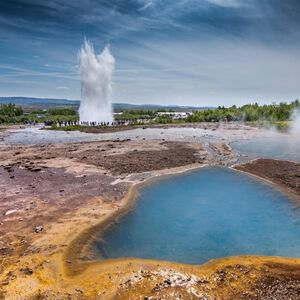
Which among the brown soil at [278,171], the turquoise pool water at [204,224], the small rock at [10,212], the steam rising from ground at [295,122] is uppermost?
the steam rising from ground at [295,122]

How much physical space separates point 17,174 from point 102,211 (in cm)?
1073

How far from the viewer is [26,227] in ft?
46.3

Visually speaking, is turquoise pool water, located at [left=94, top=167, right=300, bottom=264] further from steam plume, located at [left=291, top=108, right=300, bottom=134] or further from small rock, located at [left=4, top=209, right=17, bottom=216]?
steam plume, located at [left=291, top=108, right=300, bottom=134]

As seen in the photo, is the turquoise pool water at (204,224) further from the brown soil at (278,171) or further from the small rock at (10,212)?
the small rock at (10,212)

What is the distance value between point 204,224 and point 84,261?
6277mm

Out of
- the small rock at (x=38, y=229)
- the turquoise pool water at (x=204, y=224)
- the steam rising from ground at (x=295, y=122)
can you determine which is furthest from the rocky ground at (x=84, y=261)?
the steam rising from ground at (x=295, y=122)

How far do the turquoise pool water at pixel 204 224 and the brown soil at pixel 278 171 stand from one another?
1330 mm

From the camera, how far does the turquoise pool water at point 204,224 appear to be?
1295 centimetres

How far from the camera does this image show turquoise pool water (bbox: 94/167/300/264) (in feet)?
42.5

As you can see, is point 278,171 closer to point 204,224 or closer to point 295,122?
point 204,224

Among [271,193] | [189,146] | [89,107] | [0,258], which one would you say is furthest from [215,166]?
[89,107]

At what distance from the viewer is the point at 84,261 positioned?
38.7ft

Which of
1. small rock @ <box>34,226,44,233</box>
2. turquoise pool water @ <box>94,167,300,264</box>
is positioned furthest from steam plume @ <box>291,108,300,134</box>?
small rock @ <box>34,226,44,233</box>

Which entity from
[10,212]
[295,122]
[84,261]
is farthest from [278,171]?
[295,122]
